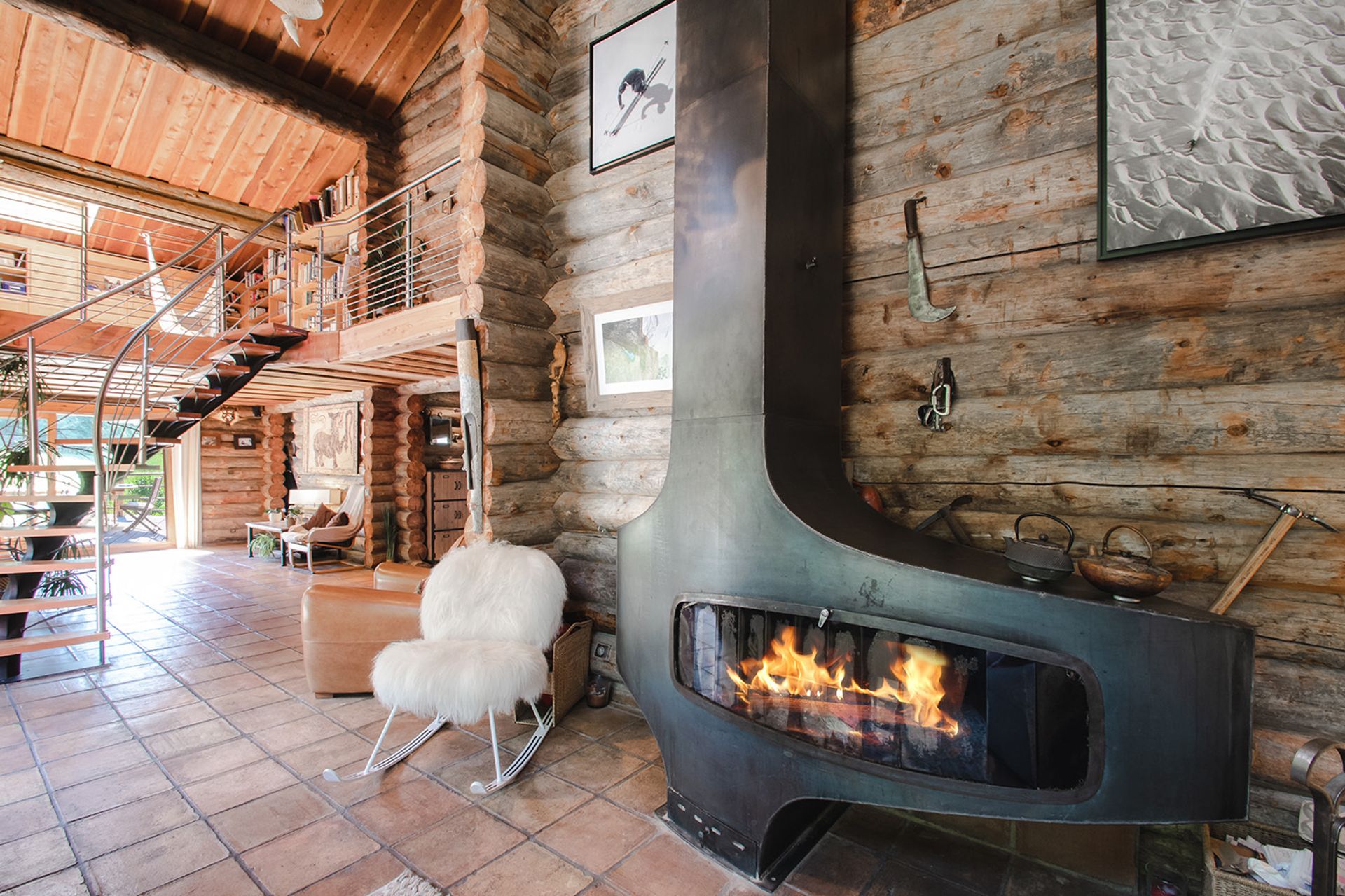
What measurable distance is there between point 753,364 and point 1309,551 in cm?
166

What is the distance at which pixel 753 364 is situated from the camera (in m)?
1.85

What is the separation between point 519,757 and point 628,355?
2.05m

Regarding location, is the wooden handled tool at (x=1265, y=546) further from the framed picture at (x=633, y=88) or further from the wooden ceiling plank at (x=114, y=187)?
the wooden ceiling plank at (x=114, y=187)

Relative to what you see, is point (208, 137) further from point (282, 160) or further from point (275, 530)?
point (275, 530)

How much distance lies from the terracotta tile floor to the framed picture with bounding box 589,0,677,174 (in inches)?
125

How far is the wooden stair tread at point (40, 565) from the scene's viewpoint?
363 centimetres

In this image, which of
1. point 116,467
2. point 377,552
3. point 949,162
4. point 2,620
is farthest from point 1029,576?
point 377,552

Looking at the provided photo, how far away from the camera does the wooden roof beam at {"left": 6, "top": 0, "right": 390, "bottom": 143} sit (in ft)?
15.9

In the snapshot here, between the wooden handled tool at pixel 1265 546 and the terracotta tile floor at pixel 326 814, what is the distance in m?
1.00

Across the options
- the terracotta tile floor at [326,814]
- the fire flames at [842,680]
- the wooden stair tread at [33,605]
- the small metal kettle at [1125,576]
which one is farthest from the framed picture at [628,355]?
the wooden stair tread at [33,605]

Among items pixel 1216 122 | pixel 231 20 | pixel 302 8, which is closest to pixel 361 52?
pixel 231 20

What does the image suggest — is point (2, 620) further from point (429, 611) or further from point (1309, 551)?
point (1309, 551)

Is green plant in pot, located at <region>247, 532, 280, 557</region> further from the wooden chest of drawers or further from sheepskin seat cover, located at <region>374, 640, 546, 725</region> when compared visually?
sheepskin seat cover, located at <region>374, 640, 546, 725</region>

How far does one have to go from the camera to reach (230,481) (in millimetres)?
9562
